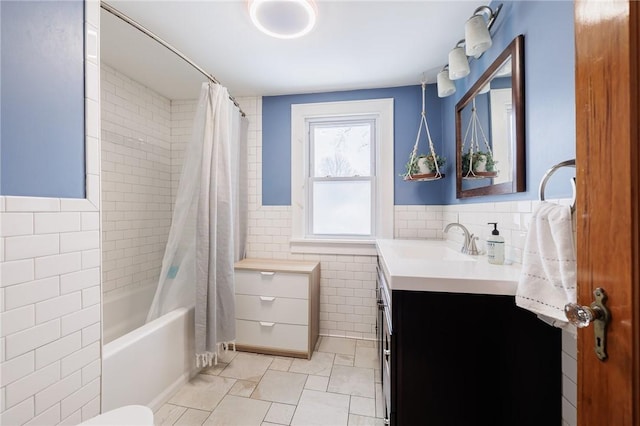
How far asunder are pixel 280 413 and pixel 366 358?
0.88m

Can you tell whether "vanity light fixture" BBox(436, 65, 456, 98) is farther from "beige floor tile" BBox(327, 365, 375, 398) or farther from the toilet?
the toilet

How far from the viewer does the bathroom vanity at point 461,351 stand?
0.90m

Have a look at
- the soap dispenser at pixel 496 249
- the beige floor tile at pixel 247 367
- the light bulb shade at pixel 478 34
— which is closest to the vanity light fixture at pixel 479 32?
the light bulb shade at pixel 478 34

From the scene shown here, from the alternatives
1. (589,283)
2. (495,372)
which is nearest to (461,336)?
(495,372)

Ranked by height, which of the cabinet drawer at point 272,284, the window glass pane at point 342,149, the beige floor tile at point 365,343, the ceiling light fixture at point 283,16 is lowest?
the beige floor tile at point 365,343

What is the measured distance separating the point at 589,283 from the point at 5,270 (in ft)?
5.35

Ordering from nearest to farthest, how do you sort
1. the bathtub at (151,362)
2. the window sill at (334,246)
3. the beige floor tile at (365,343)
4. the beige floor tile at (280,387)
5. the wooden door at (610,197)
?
the wooden door at (610,197), the bathtub at (151,362), the beige floor tile at (280,387), the beige floor tile at (365,343), the window sill at (334,246)

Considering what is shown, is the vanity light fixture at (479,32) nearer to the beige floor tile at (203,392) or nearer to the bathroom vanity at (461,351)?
the bathroom vanity at (461,351)

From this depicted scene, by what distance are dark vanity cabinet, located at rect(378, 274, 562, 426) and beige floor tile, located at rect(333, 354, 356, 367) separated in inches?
47.0

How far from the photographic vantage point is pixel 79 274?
1060mm

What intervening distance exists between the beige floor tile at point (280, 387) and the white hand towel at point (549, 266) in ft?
4.97

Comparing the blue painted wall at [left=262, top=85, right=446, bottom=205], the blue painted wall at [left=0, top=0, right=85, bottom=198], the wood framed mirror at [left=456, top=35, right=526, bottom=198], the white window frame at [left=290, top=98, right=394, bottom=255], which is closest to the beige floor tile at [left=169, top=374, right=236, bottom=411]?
the white window frame at [left=290, top=98, right=394, bottom=255]

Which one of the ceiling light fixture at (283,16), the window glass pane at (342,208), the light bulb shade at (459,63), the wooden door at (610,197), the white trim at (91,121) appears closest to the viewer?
the wooden door at (610,197)

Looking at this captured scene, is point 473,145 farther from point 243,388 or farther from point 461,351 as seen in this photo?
point 243,388
